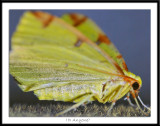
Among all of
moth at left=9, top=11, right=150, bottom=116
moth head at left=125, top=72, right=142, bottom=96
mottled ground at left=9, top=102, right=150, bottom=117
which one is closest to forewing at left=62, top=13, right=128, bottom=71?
moth at left=9, top=11, right=150, bottom=116

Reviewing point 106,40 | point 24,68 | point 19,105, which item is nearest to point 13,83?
point 19,105

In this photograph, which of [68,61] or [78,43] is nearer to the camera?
[78,43]

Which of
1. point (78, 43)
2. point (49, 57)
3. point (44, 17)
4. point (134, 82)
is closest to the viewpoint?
point (44, 17)

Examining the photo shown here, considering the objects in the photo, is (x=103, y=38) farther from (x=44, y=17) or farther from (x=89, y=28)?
(x=44, y=17)

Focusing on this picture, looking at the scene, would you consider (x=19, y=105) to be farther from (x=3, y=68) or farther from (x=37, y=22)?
Answer: (x=37, y=22)

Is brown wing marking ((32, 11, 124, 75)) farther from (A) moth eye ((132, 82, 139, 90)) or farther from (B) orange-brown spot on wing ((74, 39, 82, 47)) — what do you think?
(A) moth eye ((132, 82, 139, 90))

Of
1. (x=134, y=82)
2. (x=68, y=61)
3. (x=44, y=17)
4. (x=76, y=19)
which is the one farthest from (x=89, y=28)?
(x=134, y=82)
